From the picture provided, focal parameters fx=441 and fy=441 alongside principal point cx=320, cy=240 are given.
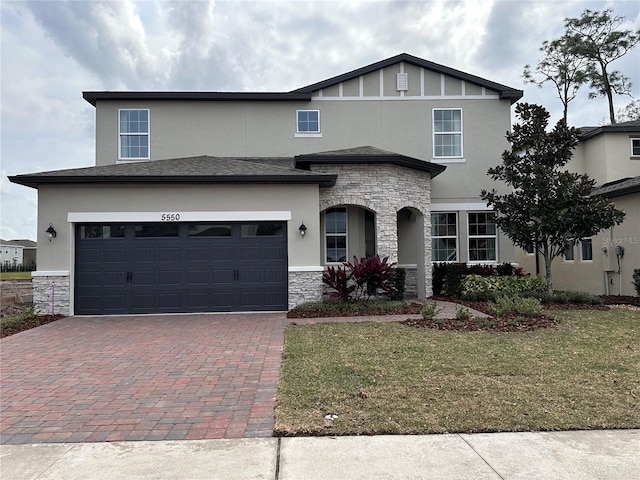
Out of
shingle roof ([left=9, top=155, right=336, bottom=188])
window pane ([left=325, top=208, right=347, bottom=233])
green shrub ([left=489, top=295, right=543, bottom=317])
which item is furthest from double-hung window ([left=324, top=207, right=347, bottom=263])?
green shrub ([left=489, top=295, right=543, bottom=317])

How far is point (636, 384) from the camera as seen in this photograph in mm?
5594

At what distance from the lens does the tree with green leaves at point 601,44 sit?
2603 centimetres

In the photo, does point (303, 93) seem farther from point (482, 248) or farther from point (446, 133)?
point (482, 248)

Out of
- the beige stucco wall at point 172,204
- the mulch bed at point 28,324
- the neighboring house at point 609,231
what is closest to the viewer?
the mulch bed at point 28,324

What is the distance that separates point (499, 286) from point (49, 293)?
13.8 m

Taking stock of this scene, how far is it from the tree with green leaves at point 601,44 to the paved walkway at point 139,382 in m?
27.8

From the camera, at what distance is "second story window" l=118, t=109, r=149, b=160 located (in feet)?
55.4

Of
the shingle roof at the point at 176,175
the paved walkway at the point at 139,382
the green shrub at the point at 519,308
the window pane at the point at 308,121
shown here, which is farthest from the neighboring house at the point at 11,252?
→ the green shrub at the point at 519,308

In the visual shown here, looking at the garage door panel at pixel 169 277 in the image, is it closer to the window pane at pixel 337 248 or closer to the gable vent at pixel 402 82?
the window pane at pixel 337 248

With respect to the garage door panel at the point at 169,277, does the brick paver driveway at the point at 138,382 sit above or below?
below

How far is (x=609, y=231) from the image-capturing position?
50.8ft

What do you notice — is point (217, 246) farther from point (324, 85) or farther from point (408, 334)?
point (324, 85)

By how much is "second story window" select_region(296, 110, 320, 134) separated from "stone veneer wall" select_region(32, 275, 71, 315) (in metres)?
9.65

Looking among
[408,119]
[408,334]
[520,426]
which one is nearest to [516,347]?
[408,334]
